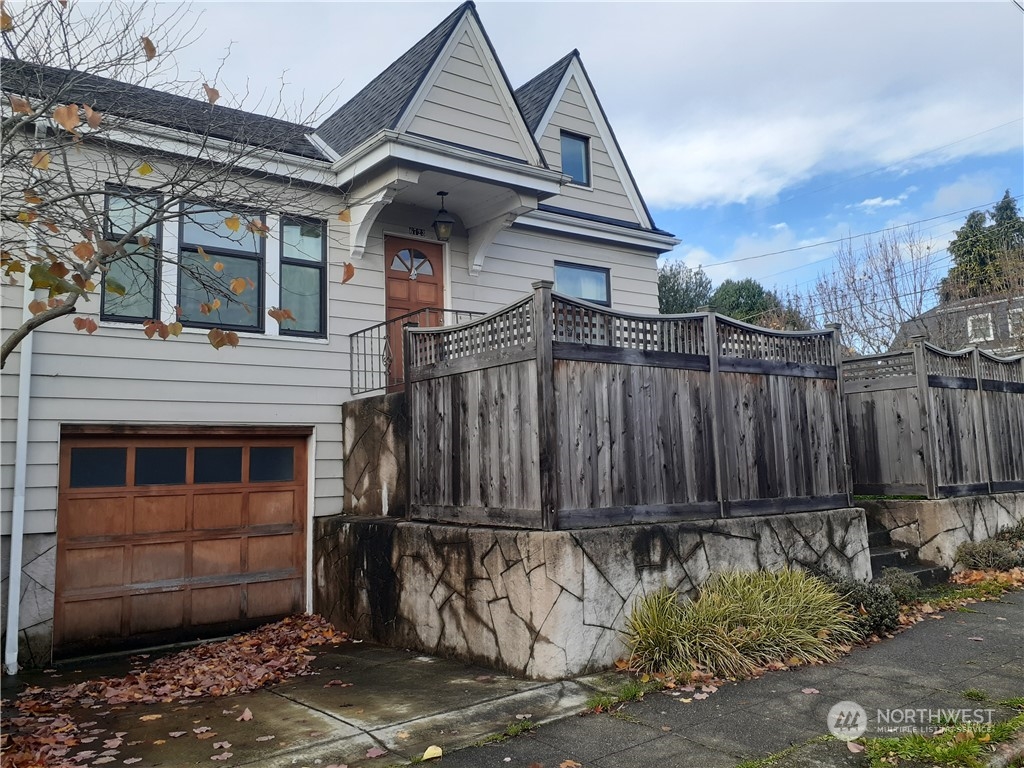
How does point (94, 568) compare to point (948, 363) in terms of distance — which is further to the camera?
point (948, 363)

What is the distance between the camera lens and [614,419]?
21.4 ft

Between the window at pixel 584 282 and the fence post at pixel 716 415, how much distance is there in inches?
172

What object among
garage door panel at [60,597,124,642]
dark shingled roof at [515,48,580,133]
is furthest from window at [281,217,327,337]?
dark shingled roof at [515,48,580,133]

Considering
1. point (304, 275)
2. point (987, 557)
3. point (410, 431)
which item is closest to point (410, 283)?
point (304, 275)

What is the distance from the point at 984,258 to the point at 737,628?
74.3 ft

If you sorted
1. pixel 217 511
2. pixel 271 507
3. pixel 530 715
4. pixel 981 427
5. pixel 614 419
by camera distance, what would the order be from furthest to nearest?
pixel 981 427 → pixel 271 507 → pixel 217 511 → pixel 614 419 → pixel 530 715

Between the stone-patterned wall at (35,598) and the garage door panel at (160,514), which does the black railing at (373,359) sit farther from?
the stone-patterned wall at (35,598)

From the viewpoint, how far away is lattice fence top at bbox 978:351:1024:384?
10.8 metres

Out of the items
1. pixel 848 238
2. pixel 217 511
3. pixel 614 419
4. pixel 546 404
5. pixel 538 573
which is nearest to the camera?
pixel 538 573

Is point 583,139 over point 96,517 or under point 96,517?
over

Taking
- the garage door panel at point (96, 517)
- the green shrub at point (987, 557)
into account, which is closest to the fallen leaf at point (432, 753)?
the garage door panel at point (96, 517)

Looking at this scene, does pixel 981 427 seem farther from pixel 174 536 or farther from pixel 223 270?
pixel 174 536

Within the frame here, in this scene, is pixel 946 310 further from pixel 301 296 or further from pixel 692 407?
pixel 301 296

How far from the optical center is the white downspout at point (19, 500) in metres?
Result: 7.00
